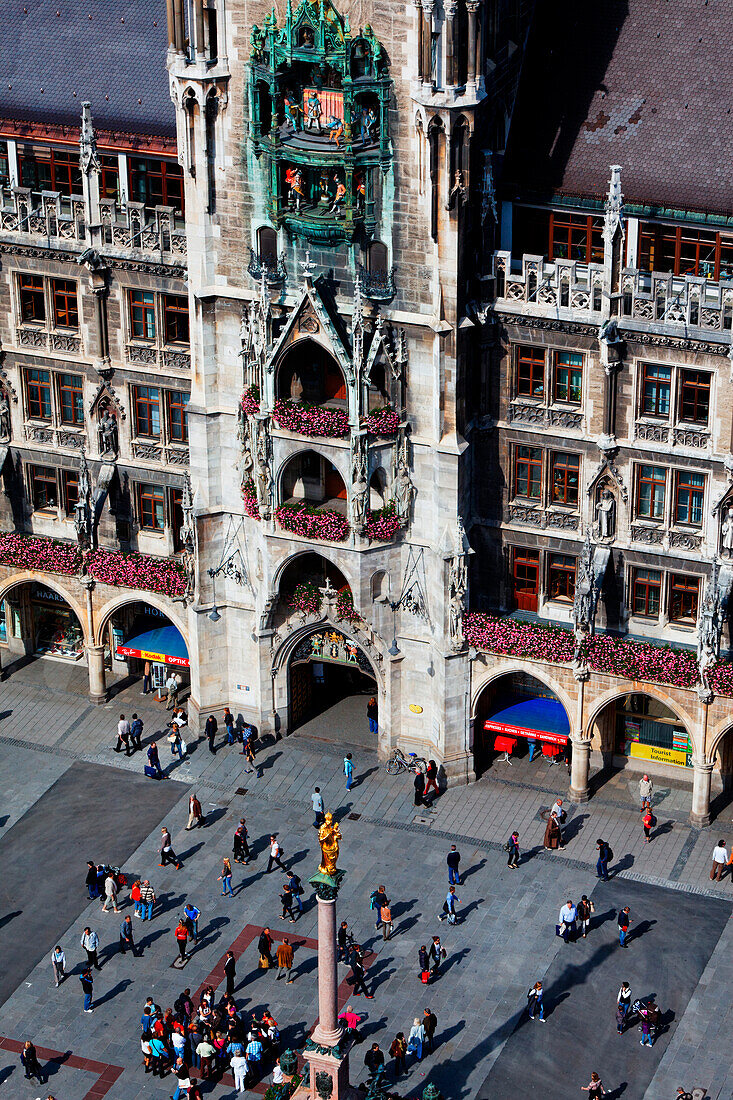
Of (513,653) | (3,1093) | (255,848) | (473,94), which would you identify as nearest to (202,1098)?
(3,1093)

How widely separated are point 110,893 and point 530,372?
979 inches

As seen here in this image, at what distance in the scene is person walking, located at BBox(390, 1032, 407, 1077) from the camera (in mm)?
81062

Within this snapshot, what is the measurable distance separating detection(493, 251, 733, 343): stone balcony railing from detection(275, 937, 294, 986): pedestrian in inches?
971

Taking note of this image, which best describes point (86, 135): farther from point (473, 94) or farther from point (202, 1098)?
point (202, 1098)

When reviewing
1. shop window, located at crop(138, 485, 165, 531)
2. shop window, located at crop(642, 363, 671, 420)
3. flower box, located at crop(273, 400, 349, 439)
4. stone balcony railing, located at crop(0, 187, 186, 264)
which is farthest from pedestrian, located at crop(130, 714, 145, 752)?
shop window, located at crop(642, 363, 671, 420)

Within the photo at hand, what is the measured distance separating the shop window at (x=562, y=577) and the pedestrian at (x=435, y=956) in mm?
15540

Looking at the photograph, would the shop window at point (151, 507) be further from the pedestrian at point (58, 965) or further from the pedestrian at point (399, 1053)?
the pedestrian at point (399, 1053)

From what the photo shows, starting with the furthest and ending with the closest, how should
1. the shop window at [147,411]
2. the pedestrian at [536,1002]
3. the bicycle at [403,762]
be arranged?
the shop window at [147,411]
the bicycle at [403,762]
the pedestrian at [536,1002]

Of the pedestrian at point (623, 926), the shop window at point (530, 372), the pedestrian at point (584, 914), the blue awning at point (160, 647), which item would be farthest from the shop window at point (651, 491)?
the blue awning at point (160, 647)

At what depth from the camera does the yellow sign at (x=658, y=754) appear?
95188mm

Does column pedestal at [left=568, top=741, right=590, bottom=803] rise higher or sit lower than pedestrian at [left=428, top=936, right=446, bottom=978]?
higher

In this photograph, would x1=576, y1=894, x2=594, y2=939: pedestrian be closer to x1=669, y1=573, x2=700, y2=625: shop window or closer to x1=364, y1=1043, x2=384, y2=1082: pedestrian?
x1=364, y1=1043, x2=384, y2=1082: pedestrian

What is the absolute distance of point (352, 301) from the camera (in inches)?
3548

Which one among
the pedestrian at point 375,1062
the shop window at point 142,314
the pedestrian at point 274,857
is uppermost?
the shop window at point 142,314
